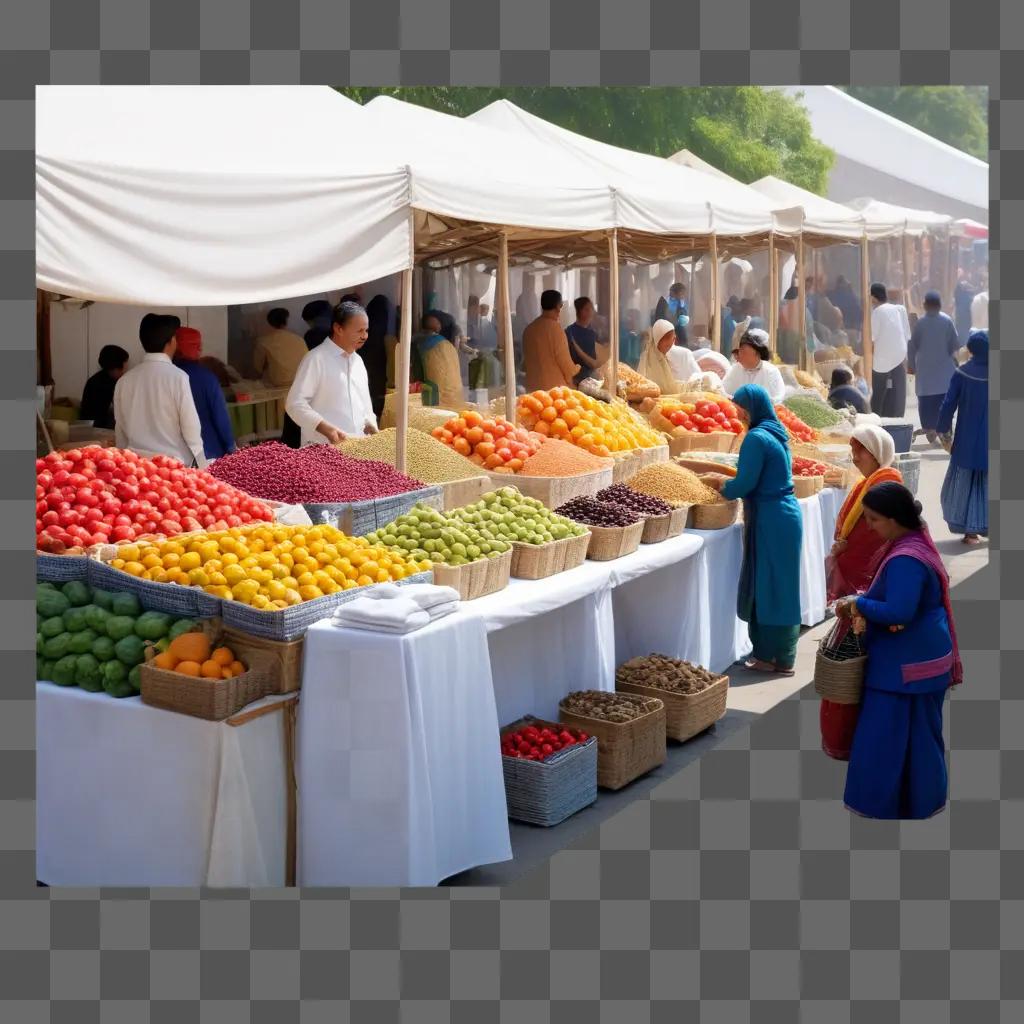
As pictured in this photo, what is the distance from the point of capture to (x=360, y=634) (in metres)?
4.45

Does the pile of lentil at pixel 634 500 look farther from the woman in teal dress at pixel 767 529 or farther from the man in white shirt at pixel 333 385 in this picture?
the man in white shirt at pixel 333 385

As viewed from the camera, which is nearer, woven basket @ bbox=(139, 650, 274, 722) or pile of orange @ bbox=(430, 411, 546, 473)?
woven basket @ bbox=(139, 650, 274, 722)

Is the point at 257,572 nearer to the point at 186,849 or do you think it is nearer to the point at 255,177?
the point at 186,849

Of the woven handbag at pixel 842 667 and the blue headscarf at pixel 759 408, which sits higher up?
the blue headscarf at pixel 759 408

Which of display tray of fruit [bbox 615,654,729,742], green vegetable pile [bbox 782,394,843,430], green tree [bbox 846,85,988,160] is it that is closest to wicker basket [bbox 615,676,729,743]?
display tray of fruit [bbox 615,654,729,742]

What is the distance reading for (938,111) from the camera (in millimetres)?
58031

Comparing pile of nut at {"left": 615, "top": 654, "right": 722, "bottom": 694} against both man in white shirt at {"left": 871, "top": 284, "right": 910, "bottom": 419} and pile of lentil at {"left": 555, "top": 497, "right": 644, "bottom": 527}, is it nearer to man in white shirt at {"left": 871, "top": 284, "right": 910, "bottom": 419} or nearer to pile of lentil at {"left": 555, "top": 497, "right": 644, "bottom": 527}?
pile of lentil at {"left": 555, "top": 497, "right": 644, "bottom": 527}

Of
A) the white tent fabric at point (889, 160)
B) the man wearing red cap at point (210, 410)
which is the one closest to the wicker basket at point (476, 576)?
the man wearing red cap at point (210, 410)

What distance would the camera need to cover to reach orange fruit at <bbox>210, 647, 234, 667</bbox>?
4426mm

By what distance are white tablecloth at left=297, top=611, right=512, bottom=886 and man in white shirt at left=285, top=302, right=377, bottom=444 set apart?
2.40m

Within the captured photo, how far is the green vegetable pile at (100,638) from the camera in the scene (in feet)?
14.9

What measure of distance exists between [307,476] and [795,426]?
4.78m

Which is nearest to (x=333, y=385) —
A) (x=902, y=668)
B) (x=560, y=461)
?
(x=560, y=461)

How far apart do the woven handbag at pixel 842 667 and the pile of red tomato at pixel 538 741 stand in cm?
95
